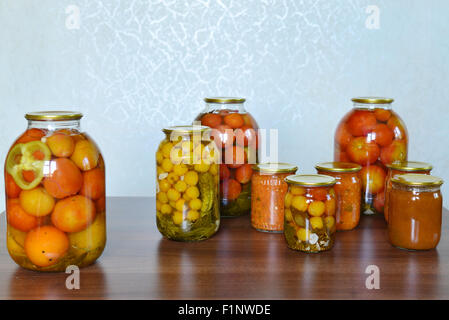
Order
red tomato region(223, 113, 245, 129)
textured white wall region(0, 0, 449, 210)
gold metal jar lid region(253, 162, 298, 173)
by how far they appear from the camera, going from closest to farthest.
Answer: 1. gold metal jar lid region(253, 162, 298, 173)
2. red tomato region(223, 113, 245, 129)
3. textured white wall region(0, 0, 449, 210)

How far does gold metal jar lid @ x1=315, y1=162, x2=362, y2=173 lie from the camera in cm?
105

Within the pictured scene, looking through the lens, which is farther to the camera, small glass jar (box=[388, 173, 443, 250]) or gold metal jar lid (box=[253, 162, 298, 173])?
gold metal jar lid (box=[253, 162, 298, 173])

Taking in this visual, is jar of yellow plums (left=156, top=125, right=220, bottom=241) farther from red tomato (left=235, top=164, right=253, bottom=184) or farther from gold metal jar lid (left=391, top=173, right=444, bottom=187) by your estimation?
gold metal jar lid (left=391, top=173, right=444, bottom=187)

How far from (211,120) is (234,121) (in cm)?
5

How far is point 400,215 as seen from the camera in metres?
0.94

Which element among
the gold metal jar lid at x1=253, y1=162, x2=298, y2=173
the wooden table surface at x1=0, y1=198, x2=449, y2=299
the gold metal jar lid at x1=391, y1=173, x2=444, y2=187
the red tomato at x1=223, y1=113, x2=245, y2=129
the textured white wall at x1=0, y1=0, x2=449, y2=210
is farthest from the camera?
the textured white wall at x1=0, y1=0, x2=449, y2=210

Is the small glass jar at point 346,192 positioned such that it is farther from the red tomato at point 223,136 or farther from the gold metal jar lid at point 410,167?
the red tomato at point 223,136

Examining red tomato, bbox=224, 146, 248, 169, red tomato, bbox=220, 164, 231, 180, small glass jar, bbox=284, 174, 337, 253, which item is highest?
red tomato, bbox=224, 146, 248, 169

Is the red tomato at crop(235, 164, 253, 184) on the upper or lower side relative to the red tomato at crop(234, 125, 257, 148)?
lower

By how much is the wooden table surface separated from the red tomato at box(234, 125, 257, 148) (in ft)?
0.61

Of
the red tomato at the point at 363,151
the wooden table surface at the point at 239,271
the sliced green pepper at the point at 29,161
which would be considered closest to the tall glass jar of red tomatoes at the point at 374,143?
the red tomato at the point at 363,151

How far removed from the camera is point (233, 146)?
3.70ft

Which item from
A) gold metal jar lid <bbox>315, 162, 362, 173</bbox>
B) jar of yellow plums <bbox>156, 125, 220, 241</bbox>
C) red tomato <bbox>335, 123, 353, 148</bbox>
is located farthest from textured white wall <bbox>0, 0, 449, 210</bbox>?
jar of yellow plums <bbox>156, 125, 220, 241</bbox>

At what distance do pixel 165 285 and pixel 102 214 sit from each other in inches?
6.4
